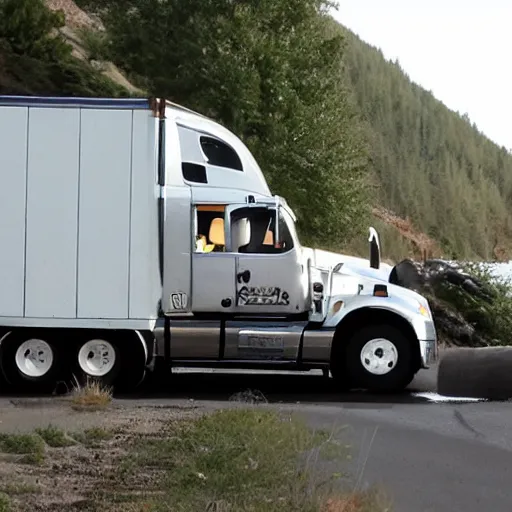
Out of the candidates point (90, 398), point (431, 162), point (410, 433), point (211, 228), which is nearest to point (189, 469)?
point (410, 433)

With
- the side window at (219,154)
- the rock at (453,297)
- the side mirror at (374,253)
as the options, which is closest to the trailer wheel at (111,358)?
the side window at (219,154)

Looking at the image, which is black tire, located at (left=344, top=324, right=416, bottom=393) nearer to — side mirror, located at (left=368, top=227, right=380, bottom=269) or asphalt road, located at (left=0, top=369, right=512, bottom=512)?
asphalt road, located at (left=0, top=369, right=512, bottom=512)

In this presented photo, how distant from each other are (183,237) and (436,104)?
379 ft

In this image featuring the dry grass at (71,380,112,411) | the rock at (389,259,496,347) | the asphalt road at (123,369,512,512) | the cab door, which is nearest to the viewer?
the asphalt road at (123,369,512,512)

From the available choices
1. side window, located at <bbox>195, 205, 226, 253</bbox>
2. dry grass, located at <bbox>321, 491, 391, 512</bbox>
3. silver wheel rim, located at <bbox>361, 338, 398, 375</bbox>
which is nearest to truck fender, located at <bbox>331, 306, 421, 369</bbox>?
silver wheel rim, located at <bbox>361, 338, 398, 375</bbox>

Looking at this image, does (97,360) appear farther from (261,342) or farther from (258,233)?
(258,233)

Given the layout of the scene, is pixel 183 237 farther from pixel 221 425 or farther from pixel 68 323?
pixel 221 425

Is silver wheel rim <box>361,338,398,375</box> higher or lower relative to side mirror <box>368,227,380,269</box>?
lower

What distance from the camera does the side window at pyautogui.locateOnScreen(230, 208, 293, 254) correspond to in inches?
Result: 608

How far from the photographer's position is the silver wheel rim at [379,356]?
15766 mm

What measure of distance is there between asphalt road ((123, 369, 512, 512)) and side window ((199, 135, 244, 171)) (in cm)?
304

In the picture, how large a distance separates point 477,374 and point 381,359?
56.7 inches

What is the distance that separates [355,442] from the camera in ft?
37.2

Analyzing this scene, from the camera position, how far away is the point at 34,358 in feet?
50.4
